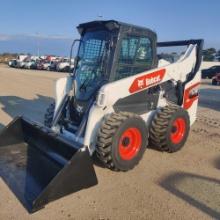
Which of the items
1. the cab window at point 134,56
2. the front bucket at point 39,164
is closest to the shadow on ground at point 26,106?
the front bucket at point 39,164

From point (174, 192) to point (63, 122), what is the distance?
2.42m

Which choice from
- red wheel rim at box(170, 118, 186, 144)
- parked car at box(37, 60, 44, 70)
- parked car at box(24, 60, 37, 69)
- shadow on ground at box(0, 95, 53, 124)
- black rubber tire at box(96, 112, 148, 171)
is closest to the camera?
black rubber tire at box(96, 112, 148, 171)

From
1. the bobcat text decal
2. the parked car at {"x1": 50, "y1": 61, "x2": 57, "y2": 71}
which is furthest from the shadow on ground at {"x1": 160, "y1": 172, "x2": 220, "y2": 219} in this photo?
the parked car at {"x1": 50, "y1": 61, "x2": 57, "y2": 71}

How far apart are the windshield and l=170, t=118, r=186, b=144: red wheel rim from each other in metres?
1.74

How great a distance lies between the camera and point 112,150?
480 cm

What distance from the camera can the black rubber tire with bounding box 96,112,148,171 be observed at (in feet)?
15.7

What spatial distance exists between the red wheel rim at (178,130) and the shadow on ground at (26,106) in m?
4.08

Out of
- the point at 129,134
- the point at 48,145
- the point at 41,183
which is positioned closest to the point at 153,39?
the point at 129,134

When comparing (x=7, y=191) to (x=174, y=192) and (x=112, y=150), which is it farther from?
(x=174, y=192)

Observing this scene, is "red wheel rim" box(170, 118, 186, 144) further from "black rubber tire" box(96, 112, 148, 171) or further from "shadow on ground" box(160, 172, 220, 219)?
"black rubber tire" box(96, 112, 148, 171)

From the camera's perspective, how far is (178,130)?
6.25m

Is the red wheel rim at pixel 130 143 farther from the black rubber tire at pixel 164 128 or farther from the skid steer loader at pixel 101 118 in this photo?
the black rubber tire at pixel 164 128

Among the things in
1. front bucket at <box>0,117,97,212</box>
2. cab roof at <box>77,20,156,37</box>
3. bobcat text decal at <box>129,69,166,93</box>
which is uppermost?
cab roof at <box>77,20,156,37</box>

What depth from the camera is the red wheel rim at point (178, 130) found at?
6105 millimetres
